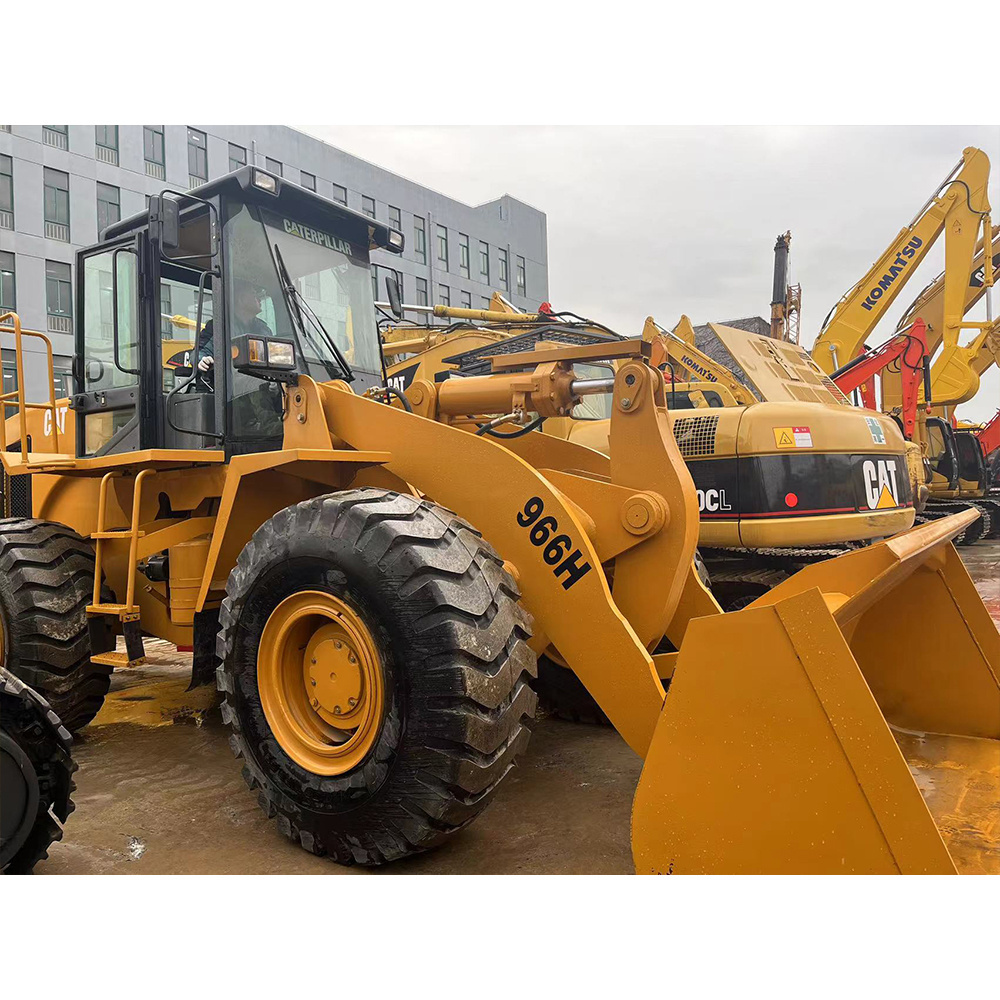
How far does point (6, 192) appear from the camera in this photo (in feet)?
41.5

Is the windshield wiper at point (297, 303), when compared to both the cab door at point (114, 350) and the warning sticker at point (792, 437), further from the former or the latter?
the warning sticker at point (792, 437)

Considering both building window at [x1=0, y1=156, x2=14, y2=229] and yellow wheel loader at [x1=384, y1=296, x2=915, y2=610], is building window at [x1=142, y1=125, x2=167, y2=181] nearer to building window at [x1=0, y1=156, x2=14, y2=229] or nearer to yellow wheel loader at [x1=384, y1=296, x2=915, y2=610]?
yellow wheel loader at [x1=384, y1=296, x2=915, y2=610]

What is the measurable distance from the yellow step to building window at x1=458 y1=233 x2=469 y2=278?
3427 mm

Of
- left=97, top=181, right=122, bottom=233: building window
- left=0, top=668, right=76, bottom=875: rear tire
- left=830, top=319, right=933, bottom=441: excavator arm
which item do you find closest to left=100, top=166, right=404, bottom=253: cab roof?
left=0, top=668, right=76, bottom=875: rear tire

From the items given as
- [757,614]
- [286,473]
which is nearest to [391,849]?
[757,614]

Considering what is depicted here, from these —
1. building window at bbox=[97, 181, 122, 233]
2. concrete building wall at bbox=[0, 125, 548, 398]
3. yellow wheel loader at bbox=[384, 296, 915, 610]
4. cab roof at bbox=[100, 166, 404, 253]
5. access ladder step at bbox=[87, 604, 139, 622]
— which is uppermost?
building window at bbox=[97, 181, 122, 233]

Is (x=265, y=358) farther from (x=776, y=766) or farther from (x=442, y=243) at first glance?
(x=442, y=243)

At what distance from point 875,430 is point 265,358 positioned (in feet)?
12.2

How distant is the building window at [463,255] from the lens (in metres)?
5.83

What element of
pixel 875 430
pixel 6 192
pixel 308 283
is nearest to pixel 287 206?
pixel 308 283

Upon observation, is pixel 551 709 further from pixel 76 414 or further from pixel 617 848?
pixel 76 414

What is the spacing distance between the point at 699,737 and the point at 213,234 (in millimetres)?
3050

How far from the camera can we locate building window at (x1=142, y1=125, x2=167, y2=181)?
4.71 m

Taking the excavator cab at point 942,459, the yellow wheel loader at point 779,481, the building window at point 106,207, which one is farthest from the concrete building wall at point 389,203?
the excavator cab at point 942,459
